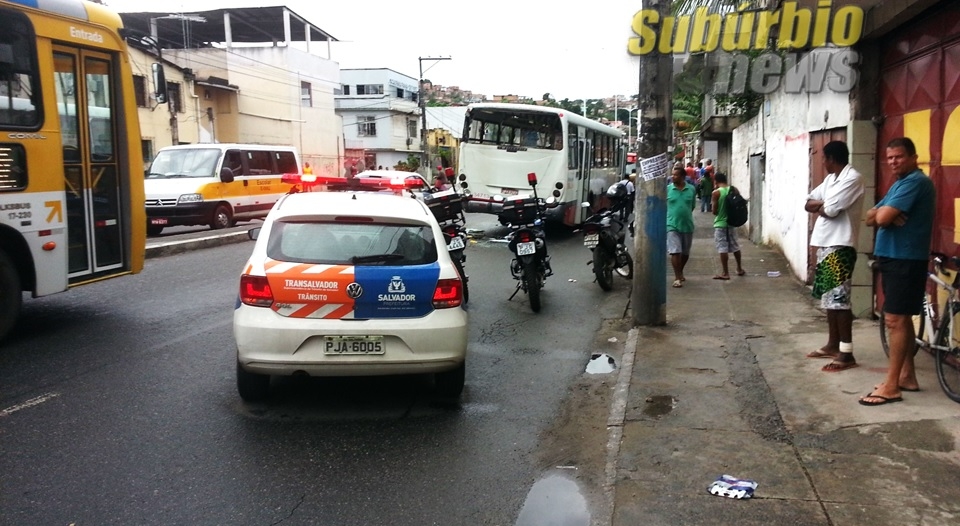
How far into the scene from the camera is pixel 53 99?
7.54 m

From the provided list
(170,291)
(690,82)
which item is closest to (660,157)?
(170,291)

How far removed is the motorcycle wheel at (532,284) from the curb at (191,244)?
7097mm

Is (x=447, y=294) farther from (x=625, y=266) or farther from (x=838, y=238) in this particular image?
(x=625, y=266)

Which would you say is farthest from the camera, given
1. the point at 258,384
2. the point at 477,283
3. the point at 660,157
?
the point at 477,283

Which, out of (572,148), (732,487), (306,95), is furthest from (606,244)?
(306,95)

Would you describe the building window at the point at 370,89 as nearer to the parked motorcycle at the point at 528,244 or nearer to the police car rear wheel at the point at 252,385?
the parked motorcycle at the point at 528,244

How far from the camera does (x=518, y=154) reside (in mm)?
17672

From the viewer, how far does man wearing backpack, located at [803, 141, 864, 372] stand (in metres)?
5.90

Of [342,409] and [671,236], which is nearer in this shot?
[342,409]

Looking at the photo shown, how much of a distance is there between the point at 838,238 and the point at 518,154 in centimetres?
1208

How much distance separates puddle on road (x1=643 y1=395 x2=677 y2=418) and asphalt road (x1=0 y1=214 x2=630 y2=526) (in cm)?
63

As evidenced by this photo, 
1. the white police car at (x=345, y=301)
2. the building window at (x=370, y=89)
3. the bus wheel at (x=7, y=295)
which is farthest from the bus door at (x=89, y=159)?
the building window at (x=370, y=89)

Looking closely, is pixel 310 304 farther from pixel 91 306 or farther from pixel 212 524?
pixel 91 306

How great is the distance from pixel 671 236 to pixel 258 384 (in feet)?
22.6
